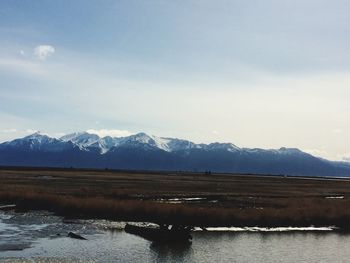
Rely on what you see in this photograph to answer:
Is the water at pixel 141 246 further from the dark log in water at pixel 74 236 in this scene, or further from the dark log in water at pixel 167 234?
the dark log in water at pixel 167 234

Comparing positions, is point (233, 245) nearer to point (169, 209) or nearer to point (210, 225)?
point (210, 225)

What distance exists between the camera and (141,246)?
155 ft

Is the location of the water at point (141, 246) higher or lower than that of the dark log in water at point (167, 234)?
lower

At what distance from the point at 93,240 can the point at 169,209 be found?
547 inches

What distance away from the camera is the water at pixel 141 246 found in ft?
139

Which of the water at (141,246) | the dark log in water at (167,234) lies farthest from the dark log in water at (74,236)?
the dark log in water at (167,234)

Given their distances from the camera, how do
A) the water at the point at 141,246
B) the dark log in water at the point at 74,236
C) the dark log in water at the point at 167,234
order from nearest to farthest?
the water at the point at 141,246, the dark log in water at the point at 74,236, the dark log in water at the point at 167,234

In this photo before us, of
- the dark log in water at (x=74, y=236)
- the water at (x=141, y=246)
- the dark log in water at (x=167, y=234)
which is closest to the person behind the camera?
the water at (x=141, y=246)

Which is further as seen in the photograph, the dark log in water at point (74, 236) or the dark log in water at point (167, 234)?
the dark log in water at point (167, 234)

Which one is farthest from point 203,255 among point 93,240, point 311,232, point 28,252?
point 311,232

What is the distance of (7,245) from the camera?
44.1 m

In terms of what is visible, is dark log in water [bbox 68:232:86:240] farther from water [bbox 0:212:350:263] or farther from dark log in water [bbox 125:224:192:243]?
dark log in water [bbox 125:224:192:243]

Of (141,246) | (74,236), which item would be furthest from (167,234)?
(74,236)

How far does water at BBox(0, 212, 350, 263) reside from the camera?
42.2 metres
